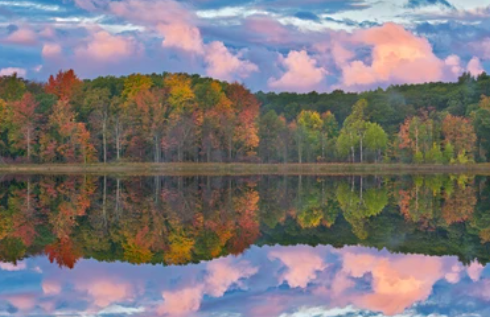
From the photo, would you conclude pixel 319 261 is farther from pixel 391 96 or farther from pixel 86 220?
pixel 391 96

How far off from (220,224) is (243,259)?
650cm

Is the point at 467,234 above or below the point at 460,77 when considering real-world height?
below

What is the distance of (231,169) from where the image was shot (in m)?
80.6

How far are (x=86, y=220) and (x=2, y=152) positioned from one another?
65947 mm

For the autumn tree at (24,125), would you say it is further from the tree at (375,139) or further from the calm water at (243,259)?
the calm water at (243,259)

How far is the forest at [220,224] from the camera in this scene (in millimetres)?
18562

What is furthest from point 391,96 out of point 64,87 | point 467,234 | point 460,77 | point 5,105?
point 467,234

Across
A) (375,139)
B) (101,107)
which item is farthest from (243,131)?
(375,139)

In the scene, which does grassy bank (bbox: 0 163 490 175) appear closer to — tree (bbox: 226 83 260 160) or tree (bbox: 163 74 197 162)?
tree (bbox: 163 74 197 162)

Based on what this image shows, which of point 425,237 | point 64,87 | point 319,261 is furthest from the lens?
point 64,87

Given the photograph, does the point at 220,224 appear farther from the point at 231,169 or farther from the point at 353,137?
the point at 353,137

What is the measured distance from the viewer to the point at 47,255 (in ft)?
58.1

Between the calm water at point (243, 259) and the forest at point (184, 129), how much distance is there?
54.8 m

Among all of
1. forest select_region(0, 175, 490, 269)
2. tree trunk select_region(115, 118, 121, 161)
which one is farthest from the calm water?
tree trunk select_region(115, 118, 121, 161)
